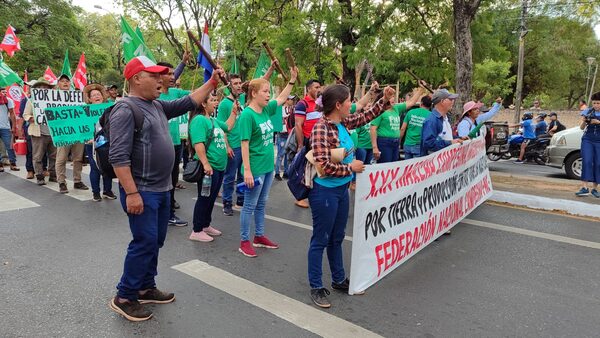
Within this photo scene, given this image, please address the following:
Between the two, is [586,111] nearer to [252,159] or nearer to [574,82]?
[252,159]

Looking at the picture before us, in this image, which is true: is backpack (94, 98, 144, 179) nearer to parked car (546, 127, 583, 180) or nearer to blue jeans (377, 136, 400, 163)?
blue jeans (377, 136, 400, 163)

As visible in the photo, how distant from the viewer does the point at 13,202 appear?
21.2ft

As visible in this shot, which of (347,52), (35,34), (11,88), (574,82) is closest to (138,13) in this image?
(35,34)

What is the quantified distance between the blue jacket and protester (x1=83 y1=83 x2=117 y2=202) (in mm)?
4618

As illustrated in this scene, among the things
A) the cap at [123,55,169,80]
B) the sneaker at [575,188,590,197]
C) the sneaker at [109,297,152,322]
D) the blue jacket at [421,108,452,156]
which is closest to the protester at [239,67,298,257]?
the cap at [123,55,169,80]

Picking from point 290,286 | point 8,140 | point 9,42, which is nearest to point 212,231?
point 290,286

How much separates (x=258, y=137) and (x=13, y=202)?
15.2 ft

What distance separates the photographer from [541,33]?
33750 mm

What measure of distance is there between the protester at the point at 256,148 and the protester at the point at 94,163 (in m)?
3.19

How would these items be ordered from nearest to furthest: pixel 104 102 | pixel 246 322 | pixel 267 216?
1. pixel 246 322
2. pixel 267 216
3. pixel 104 102

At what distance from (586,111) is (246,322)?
22.3 ft

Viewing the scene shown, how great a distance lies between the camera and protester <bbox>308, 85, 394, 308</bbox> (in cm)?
312

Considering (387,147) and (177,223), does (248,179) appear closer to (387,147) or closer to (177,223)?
(177,223)

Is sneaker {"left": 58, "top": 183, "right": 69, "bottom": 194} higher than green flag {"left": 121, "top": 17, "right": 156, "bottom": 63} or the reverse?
the reverse
